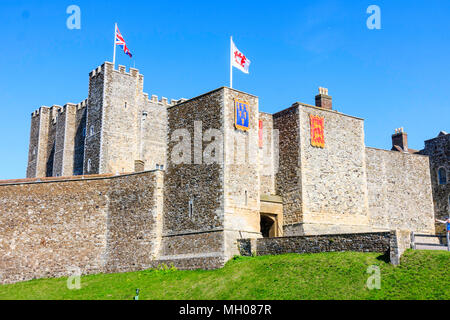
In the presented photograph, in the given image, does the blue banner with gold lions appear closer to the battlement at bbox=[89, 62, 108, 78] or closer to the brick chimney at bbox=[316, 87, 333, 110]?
the brick chimney at bbox=[316, 87, 333, 110]

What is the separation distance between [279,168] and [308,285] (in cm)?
1330

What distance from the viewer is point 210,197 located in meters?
30.4

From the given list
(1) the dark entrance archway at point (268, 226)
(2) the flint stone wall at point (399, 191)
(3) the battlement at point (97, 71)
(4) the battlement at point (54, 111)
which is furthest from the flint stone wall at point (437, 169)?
(4) the battlement at point (54, 111)

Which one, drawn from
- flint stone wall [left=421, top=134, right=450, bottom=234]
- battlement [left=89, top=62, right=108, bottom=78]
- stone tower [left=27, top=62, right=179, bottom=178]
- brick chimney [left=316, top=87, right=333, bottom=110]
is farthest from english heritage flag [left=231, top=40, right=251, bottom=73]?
battlement [left=89, top=62, right=108, bottom=78]

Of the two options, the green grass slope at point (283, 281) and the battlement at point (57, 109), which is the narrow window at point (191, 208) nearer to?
the green grass slope at point (283, 281)

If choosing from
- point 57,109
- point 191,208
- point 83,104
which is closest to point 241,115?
point 191,208

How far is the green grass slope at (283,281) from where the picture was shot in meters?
21.6

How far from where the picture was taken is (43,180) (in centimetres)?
3584

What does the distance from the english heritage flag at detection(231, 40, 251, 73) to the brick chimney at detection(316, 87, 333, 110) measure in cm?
644
